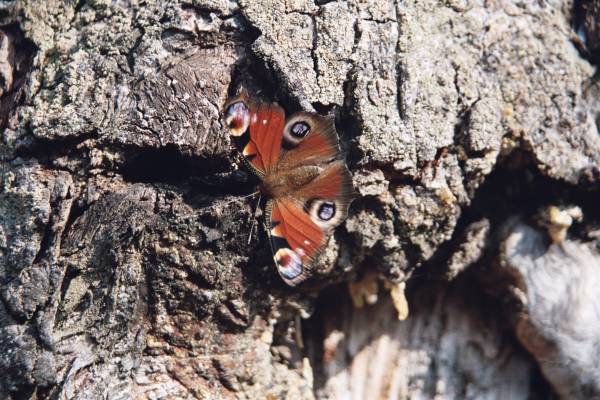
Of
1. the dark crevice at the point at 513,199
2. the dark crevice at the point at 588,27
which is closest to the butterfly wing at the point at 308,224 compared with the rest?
the dark crevice at the point at 513,199

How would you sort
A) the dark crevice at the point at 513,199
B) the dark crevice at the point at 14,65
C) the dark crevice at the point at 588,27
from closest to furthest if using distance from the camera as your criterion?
the dark crevice at the point at 14,65 < the dark crevice at the point at 513,199 < the dark crevice at the point at 588,27

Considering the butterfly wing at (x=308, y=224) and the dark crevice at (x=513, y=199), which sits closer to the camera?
the butterfly wing at (x=308, y=224)

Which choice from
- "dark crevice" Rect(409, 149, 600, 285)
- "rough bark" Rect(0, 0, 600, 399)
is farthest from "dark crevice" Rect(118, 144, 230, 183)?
"dark crevice" Rect(409, 149, 600, 285)

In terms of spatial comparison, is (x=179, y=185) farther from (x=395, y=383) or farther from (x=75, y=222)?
(x=395, y=383)

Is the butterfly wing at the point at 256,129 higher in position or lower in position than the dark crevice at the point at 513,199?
higher

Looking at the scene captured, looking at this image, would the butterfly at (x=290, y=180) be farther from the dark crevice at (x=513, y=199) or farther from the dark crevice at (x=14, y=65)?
the dark crevice at (x=14, y=65)

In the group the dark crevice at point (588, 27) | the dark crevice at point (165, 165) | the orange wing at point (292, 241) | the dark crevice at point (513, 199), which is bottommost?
the dark crevice at point (513, 199)
